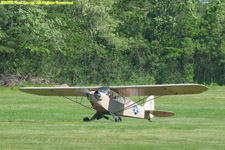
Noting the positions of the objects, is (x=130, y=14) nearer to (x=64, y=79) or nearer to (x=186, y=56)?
(x=186, y=56)

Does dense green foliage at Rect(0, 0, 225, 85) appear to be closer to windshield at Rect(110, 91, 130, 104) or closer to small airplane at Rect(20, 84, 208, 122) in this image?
small airplane at Rect(20, 84, 208, 122)

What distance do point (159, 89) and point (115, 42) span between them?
40.1m

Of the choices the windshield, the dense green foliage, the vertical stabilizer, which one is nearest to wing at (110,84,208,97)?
the windshield

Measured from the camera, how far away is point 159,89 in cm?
2059

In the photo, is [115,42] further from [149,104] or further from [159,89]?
[159,89]

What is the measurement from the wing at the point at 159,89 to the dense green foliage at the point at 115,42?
31100 mm

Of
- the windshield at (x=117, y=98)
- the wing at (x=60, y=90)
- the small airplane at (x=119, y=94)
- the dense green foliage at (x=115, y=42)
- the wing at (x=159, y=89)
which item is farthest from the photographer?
the dense green foliage at (x=115, y=42)

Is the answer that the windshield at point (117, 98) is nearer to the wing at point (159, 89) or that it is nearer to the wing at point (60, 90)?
the wing at point (159, 89)

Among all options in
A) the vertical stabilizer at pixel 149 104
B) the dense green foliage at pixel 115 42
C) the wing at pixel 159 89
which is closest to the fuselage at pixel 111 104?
the wing at pixel 159 89

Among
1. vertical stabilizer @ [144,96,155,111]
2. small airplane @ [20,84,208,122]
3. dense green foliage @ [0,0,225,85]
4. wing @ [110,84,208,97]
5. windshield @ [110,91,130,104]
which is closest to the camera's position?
wing @ [110,84,208,97]

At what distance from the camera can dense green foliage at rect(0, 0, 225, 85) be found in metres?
53.5

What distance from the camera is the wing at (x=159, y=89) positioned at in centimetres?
1950

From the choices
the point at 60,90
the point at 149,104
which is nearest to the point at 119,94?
the point at 149,104

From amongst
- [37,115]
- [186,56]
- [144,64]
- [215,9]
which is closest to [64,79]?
[144,64]
